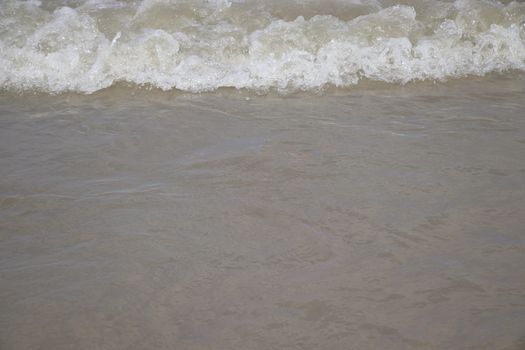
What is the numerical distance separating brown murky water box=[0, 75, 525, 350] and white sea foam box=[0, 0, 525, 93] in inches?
16.4

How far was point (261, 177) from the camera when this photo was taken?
2.67 metres

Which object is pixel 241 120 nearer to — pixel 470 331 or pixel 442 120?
pixel 442 120

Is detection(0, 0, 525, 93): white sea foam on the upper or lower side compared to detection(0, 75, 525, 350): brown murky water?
upper

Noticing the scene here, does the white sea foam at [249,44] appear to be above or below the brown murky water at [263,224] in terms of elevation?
above

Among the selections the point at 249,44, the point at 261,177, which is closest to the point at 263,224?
the point at 261,177

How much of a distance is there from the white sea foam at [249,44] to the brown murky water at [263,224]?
1.37 feet

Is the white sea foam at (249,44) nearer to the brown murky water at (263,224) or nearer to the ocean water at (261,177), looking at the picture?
the ocean water at (261,177)

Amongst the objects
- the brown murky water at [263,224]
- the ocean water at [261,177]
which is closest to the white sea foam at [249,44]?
the ocean water at [261,177]

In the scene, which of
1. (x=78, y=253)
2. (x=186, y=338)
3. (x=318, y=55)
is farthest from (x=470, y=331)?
(x=318, y=55)

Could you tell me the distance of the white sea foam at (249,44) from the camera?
390cm

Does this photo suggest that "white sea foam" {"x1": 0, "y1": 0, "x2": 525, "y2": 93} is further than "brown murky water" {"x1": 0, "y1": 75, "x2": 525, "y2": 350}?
Yes

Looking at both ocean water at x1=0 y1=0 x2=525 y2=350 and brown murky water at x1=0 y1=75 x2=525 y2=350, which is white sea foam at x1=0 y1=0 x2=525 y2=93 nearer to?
ocean water at x1=0 y1=0 x2=525 y2=350

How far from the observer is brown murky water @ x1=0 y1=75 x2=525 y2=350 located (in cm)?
182

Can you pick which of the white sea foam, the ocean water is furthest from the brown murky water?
the white sea foam
